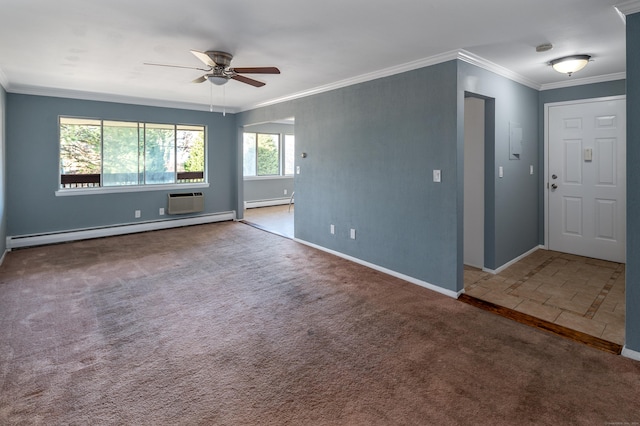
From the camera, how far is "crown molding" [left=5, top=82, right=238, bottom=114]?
5.27m

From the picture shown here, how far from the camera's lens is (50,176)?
5641 millimetres

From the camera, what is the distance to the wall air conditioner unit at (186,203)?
6.95m

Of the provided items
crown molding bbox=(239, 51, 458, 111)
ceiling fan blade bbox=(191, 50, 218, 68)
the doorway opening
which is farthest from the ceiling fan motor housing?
the doorway opening

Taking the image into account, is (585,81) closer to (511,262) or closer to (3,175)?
(511,262)

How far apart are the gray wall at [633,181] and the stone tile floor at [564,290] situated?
1.31 feet

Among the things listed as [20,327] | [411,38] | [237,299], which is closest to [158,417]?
[237,299]

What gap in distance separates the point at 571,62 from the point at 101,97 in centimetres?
673

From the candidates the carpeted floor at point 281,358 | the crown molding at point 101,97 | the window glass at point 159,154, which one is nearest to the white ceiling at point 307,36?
Answer: the crown molding at point 101,97

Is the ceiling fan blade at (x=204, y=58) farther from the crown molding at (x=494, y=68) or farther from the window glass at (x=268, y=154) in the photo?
the window glass at (x=268, y=154)

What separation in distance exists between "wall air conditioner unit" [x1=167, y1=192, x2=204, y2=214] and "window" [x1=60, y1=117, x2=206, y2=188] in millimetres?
348

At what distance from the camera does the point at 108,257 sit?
16.3 ft

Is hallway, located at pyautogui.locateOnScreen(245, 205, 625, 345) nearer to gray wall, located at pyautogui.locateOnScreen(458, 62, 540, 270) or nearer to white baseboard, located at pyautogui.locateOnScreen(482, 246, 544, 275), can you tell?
white baseboard, located at pyautogui.locateOnScreen(482, 246, 544, 275)

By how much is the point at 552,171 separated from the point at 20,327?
6397 millimetres

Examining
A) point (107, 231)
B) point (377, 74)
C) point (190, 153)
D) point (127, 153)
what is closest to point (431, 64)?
point (377, 74)
